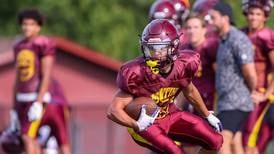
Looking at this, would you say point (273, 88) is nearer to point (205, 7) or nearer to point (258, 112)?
point (258, 112)

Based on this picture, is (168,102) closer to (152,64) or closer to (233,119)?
(152,64)

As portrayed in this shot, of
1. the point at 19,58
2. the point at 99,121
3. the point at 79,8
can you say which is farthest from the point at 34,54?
the point at 79,8

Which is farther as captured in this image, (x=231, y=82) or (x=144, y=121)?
(x=231, y=82)

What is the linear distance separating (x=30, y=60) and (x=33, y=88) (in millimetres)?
291

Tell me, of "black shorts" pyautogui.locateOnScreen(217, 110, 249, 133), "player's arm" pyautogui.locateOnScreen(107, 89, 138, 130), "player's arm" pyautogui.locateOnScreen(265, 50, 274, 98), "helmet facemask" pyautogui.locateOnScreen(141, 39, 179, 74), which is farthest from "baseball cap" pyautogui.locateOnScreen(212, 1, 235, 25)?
"player's arm" pyautogui.locateOnScreen(107, 89, 138, 130)

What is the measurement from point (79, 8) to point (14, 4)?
154 cm

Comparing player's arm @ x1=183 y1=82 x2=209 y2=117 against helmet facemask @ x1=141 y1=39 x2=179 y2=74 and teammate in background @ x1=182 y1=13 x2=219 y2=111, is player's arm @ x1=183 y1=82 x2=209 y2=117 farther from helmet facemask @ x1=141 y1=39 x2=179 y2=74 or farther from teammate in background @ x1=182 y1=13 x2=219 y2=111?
teammate in background @ x1=182 y1=13 x2=219 y2=111

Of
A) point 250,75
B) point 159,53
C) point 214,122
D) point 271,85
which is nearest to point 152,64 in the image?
point 159,53

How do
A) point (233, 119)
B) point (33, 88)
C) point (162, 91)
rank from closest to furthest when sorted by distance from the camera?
point (162, 91)
point (233, 119)
point (33, 88)

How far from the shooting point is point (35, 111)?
14.0 meters

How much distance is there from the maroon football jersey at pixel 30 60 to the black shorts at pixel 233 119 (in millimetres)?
2145

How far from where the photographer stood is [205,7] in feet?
44.0

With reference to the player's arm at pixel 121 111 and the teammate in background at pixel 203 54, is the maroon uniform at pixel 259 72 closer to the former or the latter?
the teammate in background at pixel 203 54

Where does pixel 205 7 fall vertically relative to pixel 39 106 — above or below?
above
